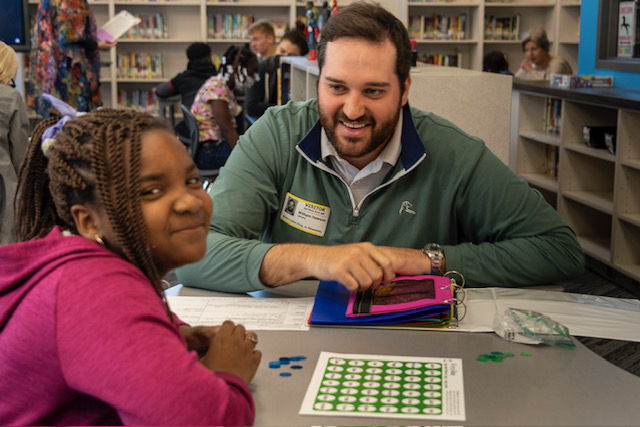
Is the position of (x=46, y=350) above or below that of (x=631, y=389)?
above

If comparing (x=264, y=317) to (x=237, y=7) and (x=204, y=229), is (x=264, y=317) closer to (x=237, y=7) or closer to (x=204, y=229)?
(x=204, y=229)

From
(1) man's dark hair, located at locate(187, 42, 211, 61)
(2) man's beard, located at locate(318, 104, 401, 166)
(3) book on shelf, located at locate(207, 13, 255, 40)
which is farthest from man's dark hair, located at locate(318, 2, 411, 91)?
(3) book on shelf, located at locate(207, 13, 255, 40)

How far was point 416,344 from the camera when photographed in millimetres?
1284

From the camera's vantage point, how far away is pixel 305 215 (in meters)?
1.81

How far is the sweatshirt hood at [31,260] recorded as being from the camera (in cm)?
84

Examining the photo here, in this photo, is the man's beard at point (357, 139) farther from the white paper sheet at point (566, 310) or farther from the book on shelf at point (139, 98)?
the book on shelf at point (139, 98)

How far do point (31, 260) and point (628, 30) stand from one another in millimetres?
5289

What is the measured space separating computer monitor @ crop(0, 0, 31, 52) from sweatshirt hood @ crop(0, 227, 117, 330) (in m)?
4.05

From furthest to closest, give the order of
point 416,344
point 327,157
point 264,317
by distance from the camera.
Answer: point 327,157 < point 264,317 < point 416,344

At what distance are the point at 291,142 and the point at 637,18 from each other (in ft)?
13.9

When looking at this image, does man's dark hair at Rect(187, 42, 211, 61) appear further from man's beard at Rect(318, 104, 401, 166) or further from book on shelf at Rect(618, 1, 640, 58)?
man's beard at Rect(318, 104, 401, 166)

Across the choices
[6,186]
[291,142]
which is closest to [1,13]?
[6,186]

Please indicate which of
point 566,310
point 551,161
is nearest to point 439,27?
point 551,161

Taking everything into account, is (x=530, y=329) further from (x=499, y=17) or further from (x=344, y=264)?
(x=499, y=17)
